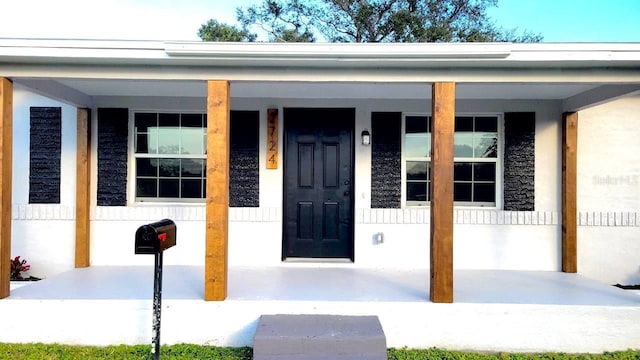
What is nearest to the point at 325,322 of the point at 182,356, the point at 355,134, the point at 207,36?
the point at 182,356

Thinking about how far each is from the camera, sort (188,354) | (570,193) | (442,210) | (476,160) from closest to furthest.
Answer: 1. (188,354)
2. (442,210)
3. (570,193)
4. (476,160)

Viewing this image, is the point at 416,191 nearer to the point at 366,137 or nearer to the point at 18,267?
the point at 366,137

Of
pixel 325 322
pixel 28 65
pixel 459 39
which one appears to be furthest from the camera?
pixel 459 39

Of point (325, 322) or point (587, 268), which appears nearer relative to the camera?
point (325, 322)

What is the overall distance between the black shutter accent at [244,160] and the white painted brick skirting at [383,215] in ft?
0.57

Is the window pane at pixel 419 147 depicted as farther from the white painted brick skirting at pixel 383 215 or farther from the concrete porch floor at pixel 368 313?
the concrete porch floor at pixel 368 313

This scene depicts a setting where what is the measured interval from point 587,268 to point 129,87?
6584mm

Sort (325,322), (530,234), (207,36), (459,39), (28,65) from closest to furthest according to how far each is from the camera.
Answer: (325,322) < (28,65) < (530,234) < (459,39) < (207,36)

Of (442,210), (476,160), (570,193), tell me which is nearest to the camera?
Result: (442,210)

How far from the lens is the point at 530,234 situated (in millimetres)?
6203

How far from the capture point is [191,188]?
21.0ft

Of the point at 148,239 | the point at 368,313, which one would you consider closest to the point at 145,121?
the point at 148,239

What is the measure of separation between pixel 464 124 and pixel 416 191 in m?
1.17

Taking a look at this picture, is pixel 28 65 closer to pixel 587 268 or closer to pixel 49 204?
pixel 49 204
